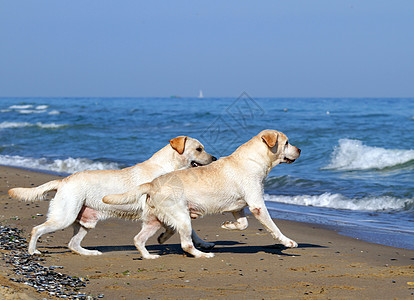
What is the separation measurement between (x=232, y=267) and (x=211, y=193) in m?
1.07

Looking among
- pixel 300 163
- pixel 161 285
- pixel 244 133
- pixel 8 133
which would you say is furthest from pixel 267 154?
pixel 8 133

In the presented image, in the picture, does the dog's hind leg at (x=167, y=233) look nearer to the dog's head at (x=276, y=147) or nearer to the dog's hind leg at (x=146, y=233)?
the dog's hind leg at (x=146, y=233)

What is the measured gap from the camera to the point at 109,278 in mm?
5266

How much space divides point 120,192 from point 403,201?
6893 millimetres

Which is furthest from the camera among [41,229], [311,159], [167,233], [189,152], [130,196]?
[311,159]

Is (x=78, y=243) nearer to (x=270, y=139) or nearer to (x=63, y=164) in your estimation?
(x=270, y=139)

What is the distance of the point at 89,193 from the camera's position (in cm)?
648

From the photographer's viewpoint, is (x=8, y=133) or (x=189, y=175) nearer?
(x=189, y=175)

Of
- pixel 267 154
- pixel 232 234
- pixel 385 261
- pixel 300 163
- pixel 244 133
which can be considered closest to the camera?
pixel 385 261

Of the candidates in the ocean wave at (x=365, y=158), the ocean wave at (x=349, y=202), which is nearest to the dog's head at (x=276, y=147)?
the ocean wave at (x=349, y=202)

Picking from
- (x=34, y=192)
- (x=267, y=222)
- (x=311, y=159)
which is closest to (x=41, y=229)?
(x=34, y=192)

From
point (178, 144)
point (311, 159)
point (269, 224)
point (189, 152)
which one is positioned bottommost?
point (311, 159)

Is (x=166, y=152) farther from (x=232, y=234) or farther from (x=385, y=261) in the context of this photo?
(x=385, y=261)

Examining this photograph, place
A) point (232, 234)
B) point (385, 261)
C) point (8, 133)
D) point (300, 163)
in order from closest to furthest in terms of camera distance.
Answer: point (385, 261) → point (232, 234) → point (300, 163) → point (8, 133)
